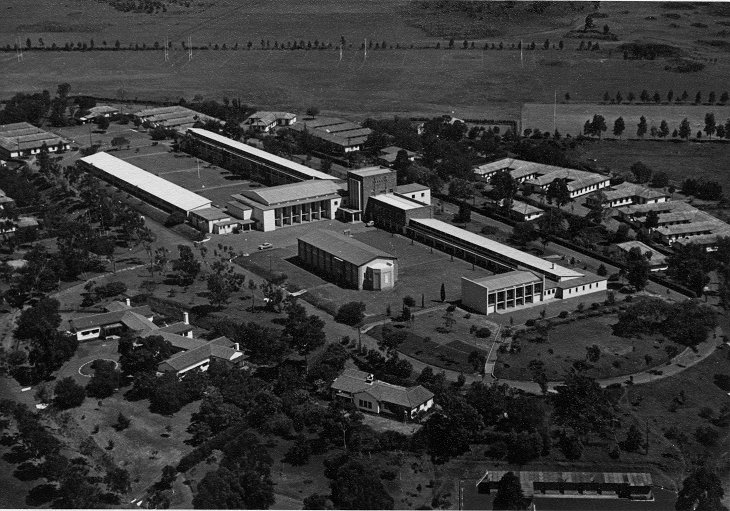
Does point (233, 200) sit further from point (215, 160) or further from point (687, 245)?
point (687, 245)

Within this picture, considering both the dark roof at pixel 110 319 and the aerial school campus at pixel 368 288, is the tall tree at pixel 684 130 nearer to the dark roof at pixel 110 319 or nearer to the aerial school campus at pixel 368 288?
the aerial school campus at pixel 368 288

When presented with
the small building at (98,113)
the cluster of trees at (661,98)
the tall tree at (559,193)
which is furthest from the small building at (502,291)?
the small building at (98,113)

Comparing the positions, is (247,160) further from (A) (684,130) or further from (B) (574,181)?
(A) (684,130)

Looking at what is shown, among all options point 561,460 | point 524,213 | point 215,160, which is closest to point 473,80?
point 215,160

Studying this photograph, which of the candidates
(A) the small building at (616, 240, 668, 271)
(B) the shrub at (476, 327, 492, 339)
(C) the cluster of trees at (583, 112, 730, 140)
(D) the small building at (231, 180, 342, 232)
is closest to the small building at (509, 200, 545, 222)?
(A) the small building at (616, 240, 668, 271)

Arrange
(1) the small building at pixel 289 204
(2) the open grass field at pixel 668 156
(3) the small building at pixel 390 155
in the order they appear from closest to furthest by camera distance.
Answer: (1) the small building at pixel 289 204
(2) the open grass field at pixel 668 156
(3) the small building at pixel 390 155

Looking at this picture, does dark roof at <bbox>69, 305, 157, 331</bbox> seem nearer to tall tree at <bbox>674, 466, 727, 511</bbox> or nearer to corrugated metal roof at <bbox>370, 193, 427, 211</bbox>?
corrugated metal roof at <bbox>370, 193, 427, 211</bbox>

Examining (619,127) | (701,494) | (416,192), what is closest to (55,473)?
(701,494)
